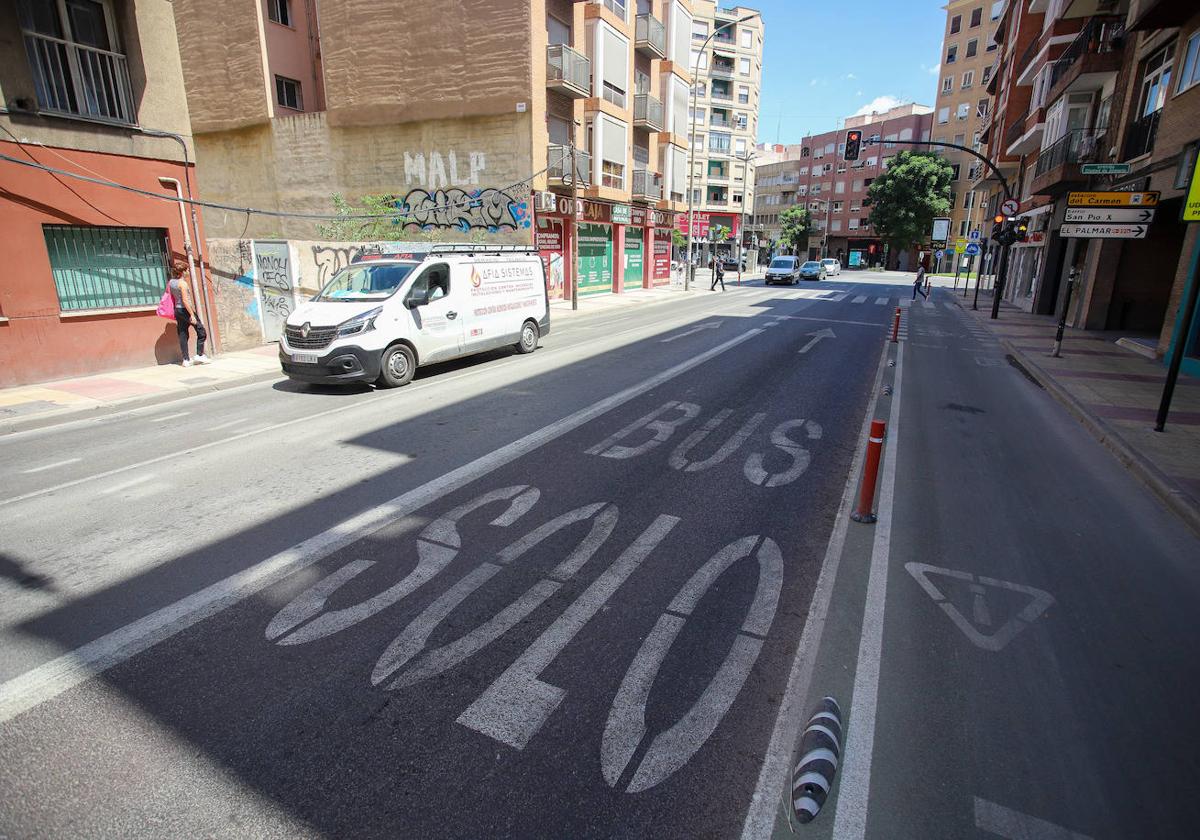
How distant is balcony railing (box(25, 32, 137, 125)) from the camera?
1047 cm

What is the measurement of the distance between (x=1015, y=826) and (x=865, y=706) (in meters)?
0.77

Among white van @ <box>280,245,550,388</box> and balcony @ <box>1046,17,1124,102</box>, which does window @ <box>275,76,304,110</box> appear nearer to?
white van @ <box>280,245,550,388</box>

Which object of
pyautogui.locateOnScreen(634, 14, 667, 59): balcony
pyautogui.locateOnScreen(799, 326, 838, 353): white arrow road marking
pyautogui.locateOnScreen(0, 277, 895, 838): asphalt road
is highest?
pyautogui.locateOnScreen(634, 14, 667, 59): balcony

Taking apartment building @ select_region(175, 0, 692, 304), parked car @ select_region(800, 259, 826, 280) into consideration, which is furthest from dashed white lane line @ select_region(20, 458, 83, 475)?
parked car @ select_region(800, 259, 826, 280)

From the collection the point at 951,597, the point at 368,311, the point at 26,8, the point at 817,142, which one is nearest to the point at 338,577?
the point at 951,597

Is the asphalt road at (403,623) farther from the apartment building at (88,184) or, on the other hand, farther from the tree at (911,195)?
the tree at (911,195)

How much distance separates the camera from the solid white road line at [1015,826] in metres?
2.58

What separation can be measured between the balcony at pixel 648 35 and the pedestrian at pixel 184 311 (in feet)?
87.0

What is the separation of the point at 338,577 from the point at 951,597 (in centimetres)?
422

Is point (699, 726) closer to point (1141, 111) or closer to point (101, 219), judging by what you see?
point (101, 219)

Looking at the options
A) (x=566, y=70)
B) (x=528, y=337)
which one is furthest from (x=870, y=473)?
(x=566, y=70)

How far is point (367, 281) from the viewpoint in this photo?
11.0 m

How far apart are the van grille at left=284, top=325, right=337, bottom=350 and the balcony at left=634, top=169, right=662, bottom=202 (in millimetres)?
25182

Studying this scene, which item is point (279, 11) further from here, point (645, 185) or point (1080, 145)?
point (1080, 145)
